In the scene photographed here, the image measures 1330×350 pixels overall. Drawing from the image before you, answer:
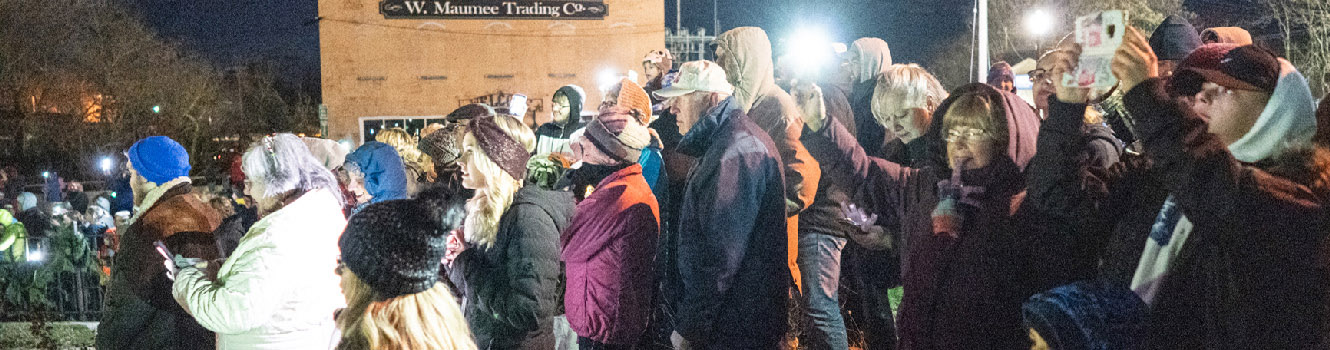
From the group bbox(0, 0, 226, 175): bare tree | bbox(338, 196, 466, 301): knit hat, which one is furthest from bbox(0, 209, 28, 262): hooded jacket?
bbox(0, 0, 226, 175): bare tree

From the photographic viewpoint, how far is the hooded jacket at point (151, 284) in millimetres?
Answer: 4211

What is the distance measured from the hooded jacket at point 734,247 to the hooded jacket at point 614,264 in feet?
1.15

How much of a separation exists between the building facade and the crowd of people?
21.2m

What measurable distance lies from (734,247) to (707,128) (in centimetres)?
54

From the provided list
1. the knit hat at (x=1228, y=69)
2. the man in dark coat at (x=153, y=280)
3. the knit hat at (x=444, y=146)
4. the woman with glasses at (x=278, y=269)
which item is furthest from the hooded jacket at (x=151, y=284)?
the knit hat at (x=1228, y=69)

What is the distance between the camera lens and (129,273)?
167 inches

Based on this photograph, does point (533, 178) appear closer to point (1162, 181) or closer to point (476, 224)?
point (476, 224)

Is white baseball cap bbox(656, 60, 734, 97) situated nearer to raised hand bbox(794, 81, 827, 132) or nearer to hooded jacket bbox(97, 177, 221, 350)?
raised hand bbox(794, 81, 827, 132)

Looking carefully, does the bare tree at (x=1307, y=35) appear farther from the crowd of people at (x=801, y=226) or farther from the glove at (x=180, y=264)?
the glove at (x=180, y=264)

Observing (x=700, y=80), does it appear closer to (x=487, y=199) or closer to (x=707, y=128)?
(x=707, y=128)

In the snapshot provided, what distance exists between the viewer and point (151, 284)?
4.20 meters

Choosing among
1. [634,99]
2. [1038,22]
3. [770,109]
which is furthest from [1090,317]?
[1038,22]

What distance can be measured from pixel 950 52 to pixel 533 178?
132 ft

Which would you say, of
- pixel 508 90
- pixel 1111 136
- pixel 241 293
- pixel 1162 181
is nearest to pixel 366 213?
pixel 241 293
